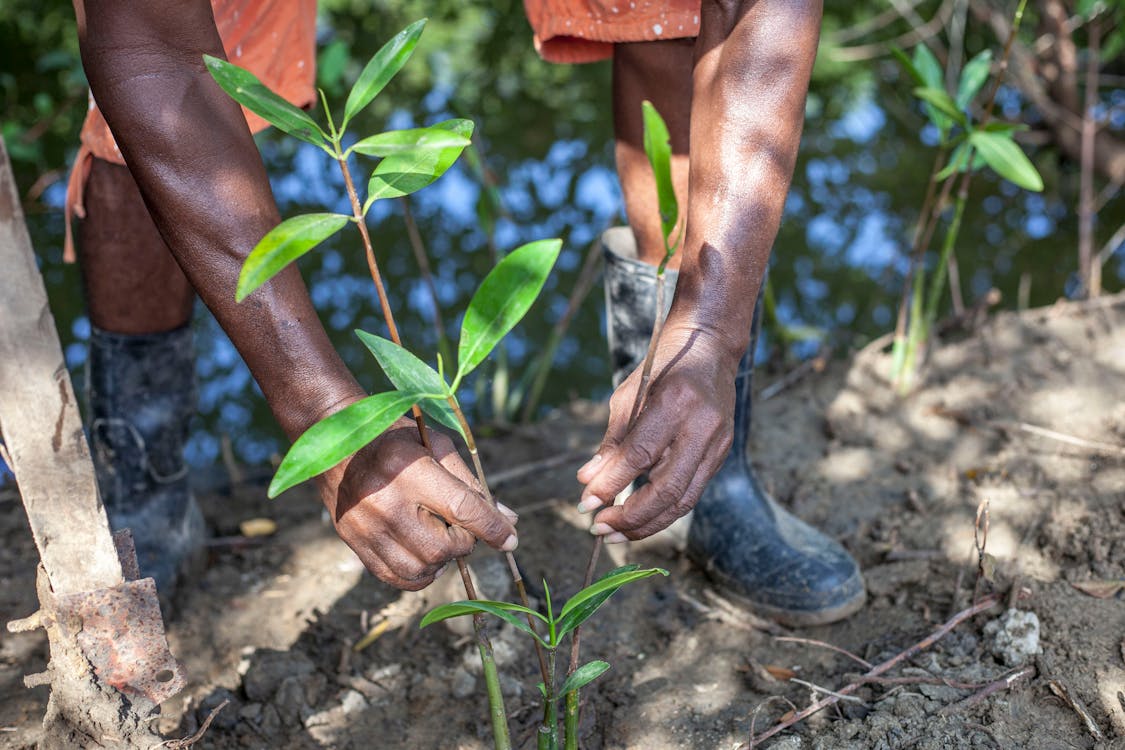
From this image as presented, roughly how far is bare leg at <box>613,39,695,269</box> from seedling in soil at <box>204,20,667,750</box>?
28.5 inches

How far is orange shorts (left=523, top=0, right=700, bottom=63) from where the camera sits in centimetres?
172

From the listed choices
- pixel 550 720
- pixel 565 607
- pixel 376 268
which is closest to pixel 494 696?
pixel 550 720

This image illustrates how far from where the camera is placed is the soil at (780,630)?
5.23ft

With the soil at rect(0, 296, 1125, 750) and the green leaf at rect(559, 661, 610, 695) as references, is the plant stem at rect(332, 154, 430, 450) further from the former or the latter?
the soil at rect(0, 296, 1125, 750)

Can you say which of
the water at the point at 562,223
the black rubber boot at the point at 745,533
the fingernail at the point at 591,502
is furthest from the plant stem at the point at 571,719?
the water at the point at 562,223

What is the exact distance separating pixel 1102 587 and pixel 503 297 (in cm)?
118

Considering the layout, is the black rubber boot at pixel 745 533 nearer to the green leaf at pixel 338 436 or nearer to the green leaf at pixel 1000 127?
the green leaf at pixel 1000 127

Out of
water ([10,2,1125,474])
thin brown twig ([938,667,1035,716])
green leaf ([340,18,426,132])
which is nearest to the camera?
green leaf ([340,18,426,132])

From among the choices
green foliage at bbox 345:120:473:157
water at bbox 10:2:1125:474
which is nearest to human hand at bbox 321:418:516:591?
green foliage at bbox 345:120:473:157

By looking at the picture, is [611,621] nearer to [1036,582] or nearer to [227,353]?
[1036,582]

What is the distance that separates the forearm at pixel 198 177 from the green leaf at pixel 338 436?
A: 8.4 inches

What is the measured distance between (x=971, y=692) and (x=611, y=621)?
60cm

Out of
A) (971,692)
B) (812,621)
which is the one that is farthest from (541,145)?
(971,692)

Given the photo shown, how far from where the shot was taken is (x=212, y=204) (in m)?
1.32
